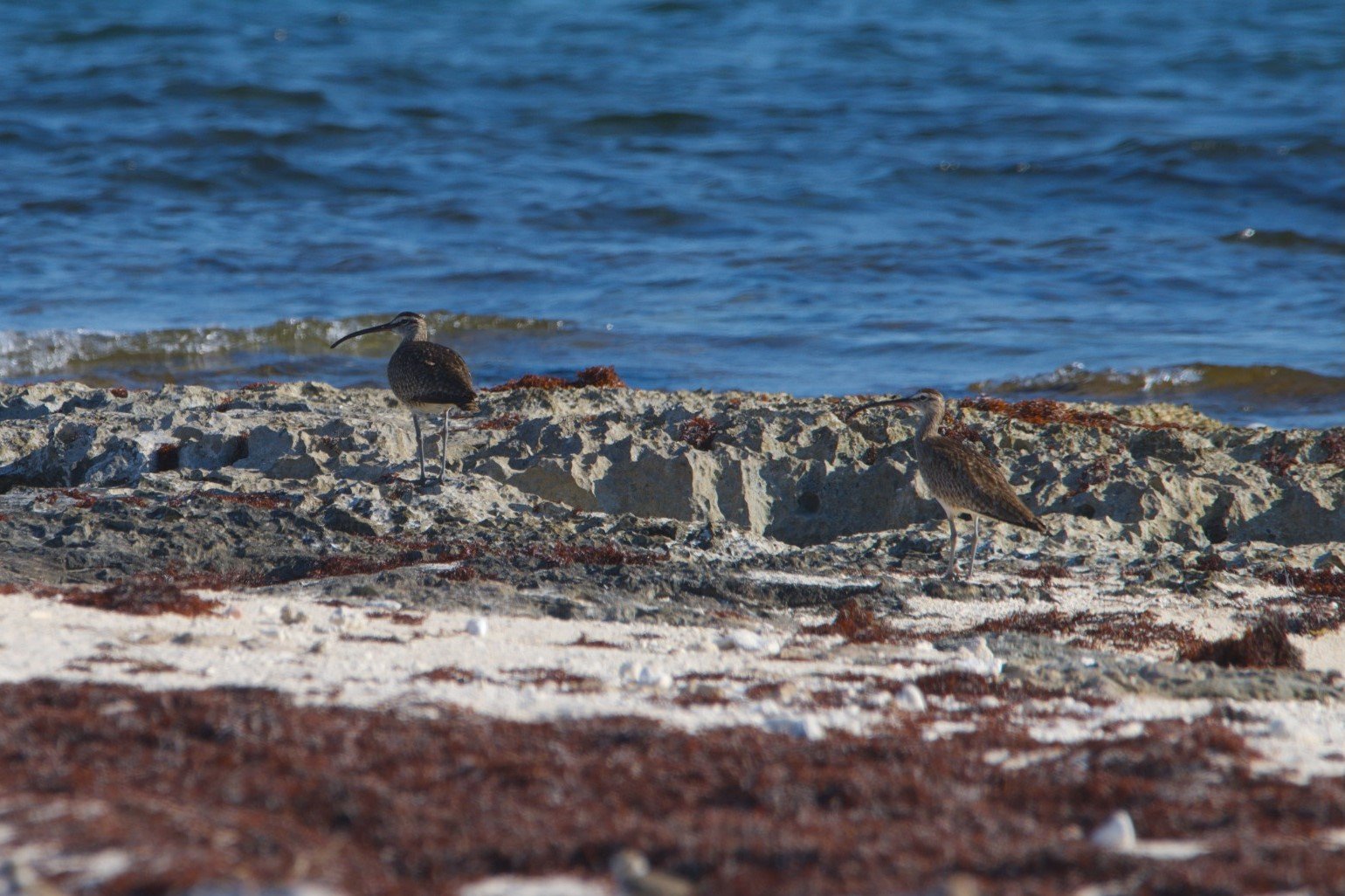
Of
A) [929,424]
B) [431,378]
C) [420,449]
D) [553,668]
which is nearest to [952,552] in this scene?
[929,424]

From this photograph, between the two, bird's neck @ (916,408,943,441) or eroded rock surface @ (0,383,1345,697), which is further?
bird's neck @ (916,408,943,441)

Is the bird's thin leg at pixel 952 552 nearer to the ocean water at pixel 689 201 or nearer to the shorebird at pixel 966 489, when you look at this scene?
the shorebird at pixel 966 489

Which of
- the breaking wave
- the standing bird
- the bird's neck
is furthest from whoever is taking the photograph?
the breaking wave

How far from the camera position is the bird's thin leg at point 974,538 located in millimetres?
8203

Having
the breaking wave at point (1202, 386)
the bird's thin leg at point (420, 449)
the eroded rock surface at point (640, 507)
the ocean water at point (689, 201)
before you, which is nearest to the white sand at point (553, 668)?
the eroded rock surface at point (640, 507)

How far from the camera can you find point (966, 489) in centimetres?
843

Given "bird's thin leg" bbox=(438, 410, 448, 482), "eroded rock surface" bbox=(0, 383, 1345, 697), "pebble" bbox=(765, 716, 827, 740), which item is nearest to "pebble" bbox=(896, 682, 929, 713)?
"pebble" bbox=(765, 716, 827, 740)

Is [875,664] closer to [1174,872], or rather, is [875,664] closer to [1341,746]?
[1341,746]

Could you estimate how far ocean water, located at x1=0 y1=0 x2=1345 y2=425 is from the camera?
17.3m

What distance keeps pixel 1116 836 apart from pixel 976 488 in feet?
14.9

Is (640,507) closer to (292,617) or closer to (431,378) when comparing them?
(431,378)

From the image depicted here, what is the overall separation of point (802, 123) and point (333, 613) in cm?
2543

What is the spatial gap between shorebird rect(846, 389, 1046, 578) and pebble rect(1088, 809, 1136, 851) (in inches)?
164

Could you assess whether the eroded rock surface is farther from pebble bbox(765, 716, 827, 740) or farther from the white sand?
pebble bbox(765, 716, 827, 740)
